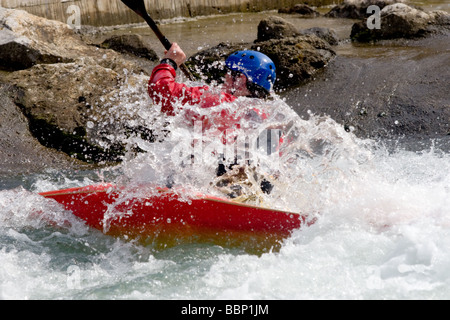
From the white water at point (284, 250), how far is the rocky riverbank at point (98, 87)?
2110 millimetres

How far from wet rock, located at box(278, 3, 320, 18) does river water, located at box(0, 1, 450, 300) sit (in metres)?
9.64

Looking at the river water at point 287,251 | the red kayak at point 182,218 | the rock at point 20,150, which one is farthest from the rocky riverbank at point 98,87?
the red kayak at point 182,218

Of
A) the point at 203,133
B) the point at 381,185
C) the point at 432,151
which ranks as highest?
the point at 203,133

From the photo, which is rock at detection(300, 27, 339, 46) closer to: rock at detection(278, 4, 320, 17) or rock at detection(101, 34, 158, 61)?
rock at detection(101, 34, 158, 61)

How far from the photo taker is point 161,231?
4.53 meters

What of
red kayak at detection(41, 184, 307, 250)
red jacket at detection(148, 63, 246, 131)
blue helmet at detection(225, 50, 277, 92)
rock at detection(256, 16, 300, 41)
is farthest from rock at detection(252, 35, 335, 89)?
red kayak at detection(41, 184, 307, 250)

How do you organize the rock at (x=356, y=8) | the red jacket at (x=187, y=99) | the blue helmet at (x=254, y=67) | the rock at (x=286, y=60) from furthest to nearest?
the rock at (x=356, y=8), the rock at (x=286, y=60), the blue helmet at (x=254, y=67), the red jacket at (x=187, y=99)

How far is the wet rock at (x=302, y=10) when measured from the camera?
14320 millimetres

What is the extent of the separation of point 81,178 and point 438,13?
781 centimetres

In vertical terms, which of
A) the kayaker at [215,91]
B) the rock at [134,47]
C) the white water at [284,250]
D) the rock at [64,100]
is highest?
the kayaker at [215,91]

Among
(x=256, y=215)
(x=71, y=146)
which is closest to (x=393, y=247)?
(x=256, y=215)

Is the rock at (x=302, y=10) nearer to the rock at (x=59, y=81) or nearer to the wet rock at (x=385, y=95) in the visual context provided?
the wet rock at (x=385, y=95)

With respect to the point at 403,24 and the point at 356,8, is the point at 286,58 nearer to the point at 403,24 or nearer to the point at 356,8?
the point at 403,24

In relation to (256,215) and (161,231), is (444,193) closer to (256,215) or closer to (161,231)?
(256,215)
